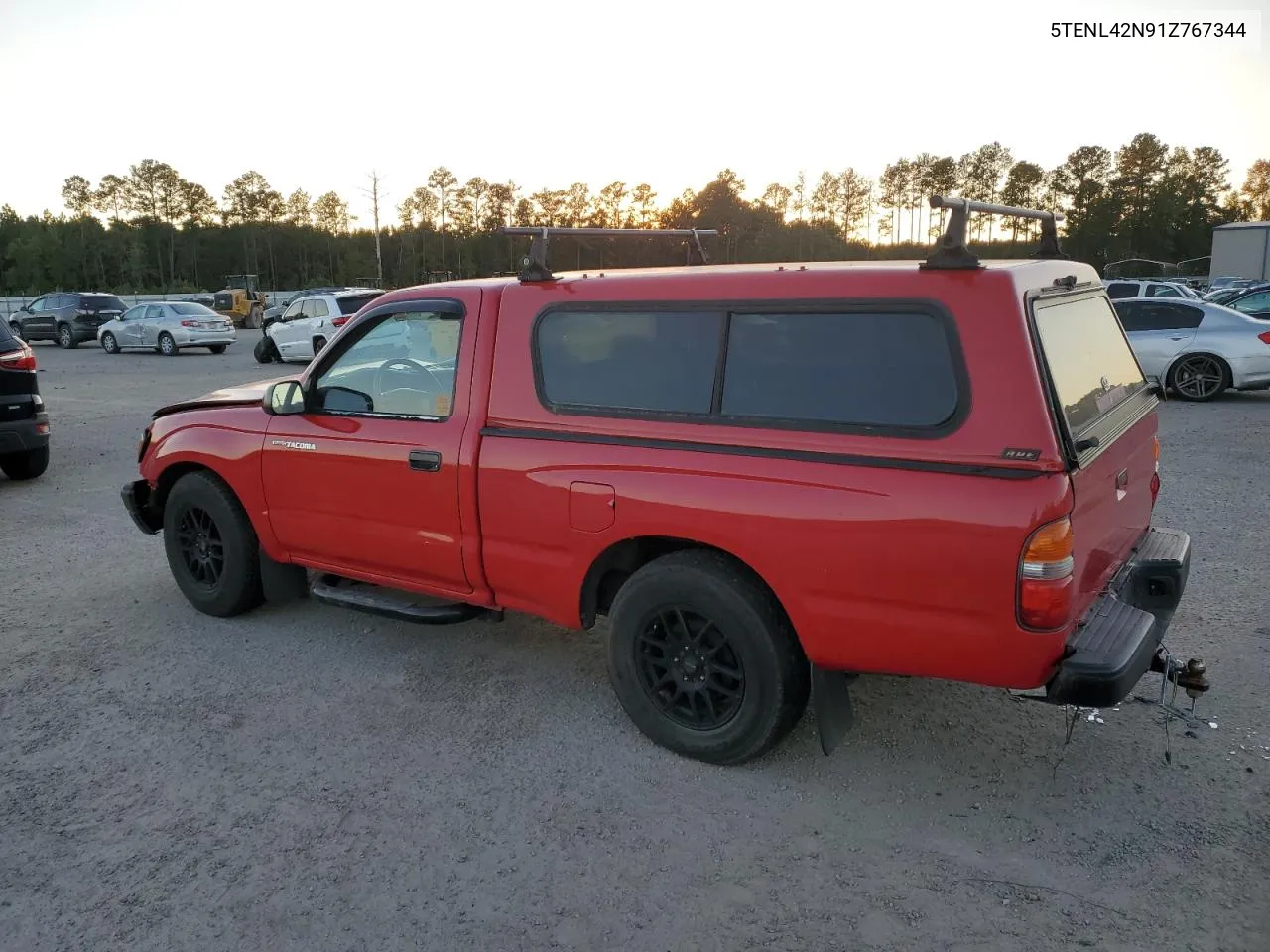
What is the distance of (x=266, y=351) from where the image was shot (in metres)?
22.4

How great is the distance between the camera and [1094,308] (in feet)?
12.9

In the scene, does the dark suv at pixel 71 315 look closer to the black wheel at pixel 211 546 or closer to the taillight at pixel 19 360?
the taillight at pixel 19 360

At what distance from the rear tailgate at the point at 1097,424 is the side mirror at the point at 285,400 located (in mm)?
3481

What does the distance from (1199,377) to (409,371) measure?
43.8 ft

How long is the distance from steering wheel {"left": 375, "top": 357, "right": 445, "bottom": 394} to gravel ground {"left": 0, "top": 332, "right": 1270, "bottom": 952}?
55.3 inches

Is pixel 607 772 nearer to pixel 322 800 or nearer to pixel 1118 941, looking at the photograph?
pixel 322 800

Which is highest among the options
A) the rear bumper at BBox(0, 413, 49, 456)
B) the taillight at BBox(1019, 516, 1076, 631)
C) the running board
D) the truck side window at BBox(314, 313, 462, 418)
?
the truck side window at BBox(314, 313, 462, 418)

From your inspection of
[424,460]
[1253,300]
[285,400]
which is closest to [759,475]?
[424,460]

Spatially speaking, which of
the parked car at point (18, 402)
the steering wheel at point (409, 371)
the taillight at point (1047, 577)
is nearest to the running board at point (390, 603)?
the steering wheel at point (409, 371)

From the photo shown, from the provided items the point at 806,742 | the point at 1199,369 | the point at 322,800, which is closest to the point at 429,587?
the point at 322,800

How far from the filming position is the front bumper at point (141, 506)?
5711 millimetres

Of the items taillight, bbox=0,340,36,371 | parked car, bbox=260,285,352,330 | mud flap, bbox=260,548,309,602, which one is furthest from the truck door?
parked car, bbox=260,285,352,330

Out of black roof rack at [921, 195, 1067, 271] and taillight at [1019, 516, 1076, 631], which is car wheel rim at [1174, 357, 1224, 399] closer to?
black roof rack at [921, 195, 1067, 271]

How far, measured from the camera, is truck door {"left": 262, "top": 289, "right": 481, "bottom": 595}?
4285mm
